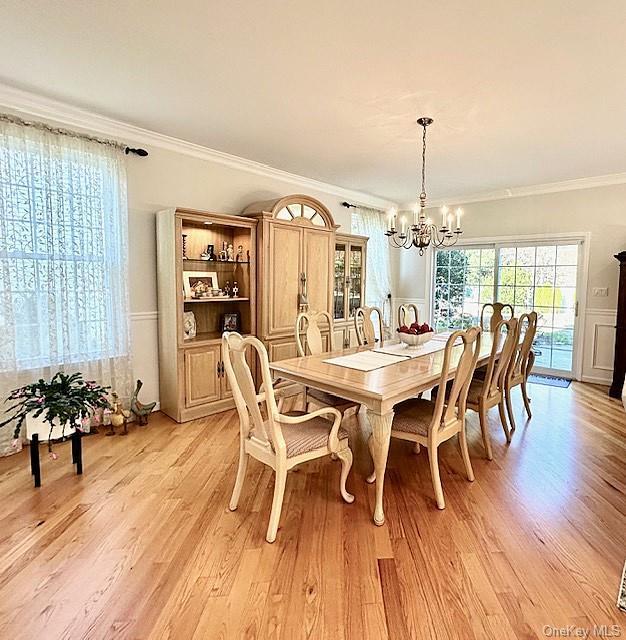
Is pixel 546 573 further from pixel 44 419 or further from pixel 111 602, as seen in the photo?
pixel 44 419

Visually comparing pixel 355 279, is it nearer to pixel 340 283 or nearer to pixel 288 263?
pixel 340 283

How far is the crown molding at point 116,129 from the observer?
113 inches

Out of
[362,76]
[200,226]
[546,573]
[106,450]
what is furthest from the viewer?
[200,226]

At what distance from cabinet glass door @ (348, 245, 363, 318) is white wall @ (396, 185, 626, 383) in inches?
82.9

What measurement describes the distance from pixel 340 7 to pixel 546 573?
2747 millimetres

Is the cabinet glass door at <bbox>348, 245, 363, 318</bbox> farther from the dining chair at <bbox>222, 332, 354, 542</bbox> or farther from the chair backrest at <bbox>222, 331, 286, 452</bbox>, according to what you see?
the chair backrest at <bbox>222, 331, 286, 452</bbox>

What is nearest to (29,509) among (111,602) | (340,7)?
(111,602)

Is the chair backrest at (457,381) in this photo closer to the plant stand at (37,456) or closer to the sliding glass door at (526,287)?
the plant stand at (37,456)

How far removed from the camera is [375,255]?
6422 millimetres

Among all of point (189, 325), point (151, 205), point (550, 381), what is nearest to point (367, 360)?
point (189, 325)

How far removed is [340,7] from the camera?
6.18 feet

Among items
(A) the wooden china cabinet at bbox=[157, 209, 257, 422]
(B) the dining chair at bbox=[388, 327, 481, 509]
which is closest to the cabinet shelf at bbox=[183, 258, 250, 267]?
(A) the wooden china cabinet at bbox=[157, 209, 257, 422]

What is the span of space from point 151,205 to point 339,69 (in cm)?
213

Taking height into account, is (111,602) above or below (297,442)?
below
